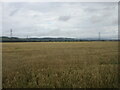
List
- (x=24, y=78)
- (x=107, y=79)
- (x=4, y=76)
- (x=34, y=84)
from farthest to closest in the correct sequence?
(x=4, y=76)
(x=24, y=78)
(x=107, y=79)
(x=34, y=84)

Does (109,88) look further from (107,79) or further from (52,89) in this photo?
(52,89)

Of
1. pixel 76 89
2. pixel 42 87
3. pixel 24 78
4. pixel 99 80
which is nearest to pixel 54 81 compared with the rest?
pixel 42 87

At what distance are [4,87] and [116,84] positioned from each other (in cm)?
396

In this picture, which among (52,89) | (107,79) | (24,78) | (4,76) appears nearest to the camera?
(52,89)

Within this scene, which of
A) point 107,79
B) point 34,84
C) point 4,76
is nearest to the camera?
point 34,84

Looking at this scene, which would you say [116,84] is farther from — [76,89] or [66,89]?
[66,89]

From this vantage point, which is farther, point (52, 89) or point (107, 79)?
point (107, 79)

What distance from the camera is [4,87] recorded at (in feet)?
14.9

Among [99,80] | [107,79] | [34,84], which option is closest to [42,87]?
[34,84]

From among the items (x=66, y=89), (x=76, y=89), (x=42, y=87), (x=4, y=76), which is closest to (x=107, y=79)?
(x=76, y=89)

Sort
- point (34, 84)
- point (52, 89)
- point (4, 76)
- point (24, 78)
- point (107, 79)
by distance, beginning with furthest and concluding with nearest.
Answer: point (4, 76) < point (24, 78) < point (107, 79) < point (34, 84) < point (52, 89)

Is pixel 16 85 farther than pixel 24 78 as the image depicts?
No

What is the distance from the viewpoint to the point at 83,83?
450 centimetres

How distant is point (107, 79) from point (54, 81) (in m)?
2.01
